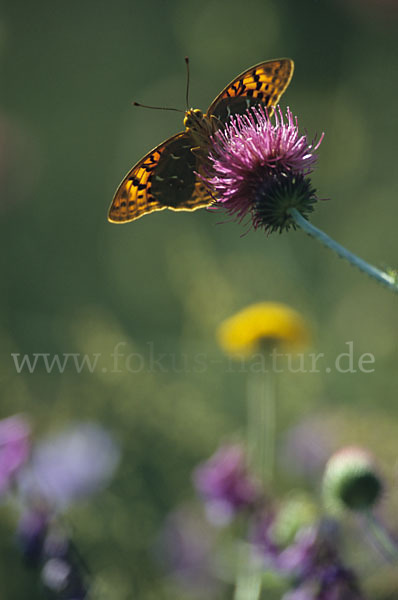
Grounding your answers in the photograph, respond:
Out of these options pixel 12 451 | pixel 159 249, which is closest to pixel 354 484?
pixel 12 451

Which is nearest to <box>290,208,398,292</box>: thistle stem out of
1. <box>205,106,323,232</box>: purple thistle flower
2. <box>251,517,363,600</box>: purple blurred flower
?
<box>205,106,323,232</box>: purple thistle flower

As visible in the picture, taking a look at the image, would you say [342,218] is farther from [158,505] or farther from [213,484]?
[213,484]

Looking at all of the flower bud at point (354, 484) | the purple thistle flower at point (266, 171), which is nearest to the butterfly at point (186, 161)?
the purple thistle flower at point (266, 171)

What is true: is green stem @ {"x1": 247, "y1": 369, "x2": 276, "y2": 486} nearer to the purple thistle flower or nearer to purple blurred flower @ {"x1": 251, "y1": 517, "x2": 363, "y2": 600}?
purple blurred flower @ {"x1": 251, "y1": 517, "x2": 363, "y2": 600}

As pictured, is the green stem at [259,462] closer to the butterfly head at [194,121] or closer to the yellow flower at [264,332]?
the yellow flower at [264,332]

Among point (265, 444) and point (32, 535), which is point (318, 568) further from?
point (32, 535)
